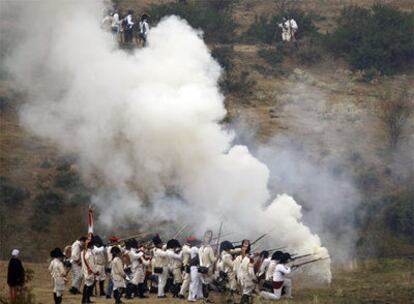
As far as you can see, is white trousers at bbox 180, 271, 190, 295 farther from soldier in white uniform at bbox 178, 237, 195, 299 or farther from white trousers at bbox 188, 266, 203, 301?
white trousers at bbox 188, 266, 203, 301

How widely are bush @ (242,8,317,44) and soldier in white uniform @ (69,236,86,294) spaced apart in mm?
28705

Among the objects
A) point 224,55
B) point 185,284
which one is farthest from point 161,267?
point 224,55

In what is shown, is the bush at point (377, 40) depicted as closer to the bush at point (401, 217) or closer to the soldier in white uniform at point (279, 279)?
the bush at point (401, 217)

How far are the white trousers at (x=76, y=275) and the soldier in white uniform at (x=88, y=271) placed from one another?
1.34 m

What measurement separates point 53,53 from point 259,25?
1641 centimetres

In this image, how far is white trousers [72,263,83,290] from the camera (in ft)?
81.3

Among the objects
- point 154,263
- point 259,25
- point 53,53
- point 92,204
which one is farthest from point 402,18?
point 154,263

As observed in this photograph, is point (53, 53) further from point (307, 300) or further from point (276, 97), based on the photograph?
point (307, 300)

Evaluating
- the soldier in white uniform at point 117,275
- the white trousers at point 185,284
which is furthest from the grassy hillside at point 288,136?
the soldier in white uniform at point 117,275

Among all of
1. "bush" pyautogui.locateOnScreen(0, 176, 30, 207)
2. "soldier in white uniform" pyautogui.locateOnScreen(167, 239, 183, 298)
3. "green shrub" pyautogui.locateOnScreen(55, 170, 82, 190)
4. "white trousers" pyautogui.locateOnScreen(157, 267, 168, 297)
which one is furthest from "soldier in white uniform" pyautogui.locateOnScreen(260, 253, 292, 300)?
"bush" pyautogui.locateOnScreen(0, 176, 30, 207)

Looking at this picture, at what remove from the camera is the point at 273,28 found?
170 ft

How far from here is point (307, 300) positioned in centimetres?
2336

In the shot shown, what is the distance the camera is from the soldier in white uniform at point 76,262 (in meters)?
24.5

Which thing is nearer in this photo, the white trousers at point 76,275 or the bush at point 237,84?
the white trousers at point 76,275
